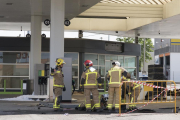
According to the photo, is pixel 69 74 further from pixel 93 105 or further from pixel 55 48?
pixel 93 105

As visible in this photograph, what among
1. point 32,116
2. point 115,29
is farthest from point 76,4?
point 115,29

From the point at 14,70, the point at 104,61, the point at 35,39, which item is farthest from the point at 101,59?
the point at 35,39

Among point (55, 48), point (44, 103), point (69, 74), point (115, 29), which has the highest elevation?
point (115, 29)

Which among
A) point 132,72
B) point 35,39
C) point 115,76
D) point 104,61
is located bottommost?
point 132,72

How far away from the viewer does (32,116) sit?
11953mm

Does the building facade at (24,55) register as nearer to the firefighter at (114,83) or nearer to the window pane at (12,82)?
the window pane at (12,82)

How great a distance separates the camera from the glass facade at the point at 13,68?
90.4 ft

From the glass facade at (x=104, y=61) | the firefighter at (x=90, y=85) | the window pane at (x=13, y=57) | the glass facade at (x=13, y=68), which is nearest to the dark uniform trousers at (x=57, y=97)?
the firefighter at (x=90, y=85)

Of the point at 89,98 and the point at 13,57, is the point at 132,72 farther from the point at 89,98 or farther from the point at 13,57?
the point at 89,98

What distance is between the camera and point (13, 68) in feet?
90.9

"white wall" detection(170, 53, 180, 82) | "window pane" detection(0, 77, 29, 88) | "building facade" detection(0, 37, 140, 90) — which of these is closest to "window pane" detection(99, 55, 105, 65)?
"building facade" detection(0, 37, 140, 90)

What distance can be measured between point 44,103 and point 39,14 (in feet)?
28.3

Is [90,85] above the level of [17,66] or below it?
below

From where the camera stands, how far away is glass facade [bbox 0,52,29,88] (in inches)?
1085
